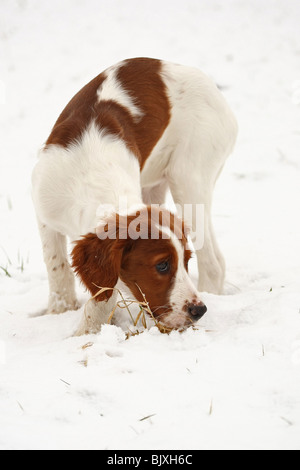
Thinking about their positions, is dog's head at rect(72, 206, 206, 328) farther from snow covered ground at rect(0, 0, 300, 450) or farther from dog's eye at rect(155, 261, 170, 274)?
snow covered ground at rect(0, 0, 300, 450)

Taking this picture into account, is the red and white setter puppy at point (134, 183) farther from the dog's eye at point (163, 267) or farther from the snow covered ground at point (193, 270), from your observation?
the snow covered ground at point (193, 270)

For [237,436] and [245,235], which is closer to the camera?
[237,436]

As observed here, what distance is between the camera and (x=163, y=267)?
107 inches

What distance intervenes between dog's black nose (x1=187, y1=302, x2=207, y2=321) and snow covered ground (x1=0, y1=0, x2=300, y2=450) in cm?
9

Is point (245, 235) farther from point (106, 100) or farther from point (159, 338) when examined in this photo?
point (159, 338)

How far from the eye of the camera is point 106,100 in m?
3.42

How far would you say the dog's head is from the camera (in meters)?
2.66

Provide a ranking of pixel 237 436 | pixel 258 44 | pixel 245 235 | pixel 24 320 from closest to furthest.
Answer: pixel 237 436 < pixel 24 320 < pixel 245 235 < pixel 258 44

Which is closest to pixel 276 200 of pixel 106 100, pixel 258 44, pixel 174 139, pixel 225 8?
pixel 174 139

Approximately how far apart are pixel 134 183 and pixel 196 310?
2.75 ft

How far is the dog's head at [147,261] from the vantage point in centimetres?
266

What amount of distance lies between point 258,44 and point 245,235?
A: 187 inches

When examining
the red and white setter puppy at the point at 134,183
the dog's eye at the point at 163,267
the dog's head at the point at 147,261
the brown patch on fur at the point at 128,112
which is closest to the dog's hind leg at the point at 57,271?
the red and white setter puppy at the point at 134,183

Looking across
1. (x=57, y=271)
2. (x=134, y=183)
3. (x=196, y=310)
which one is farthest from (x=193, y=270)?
(x=196, y=310)
